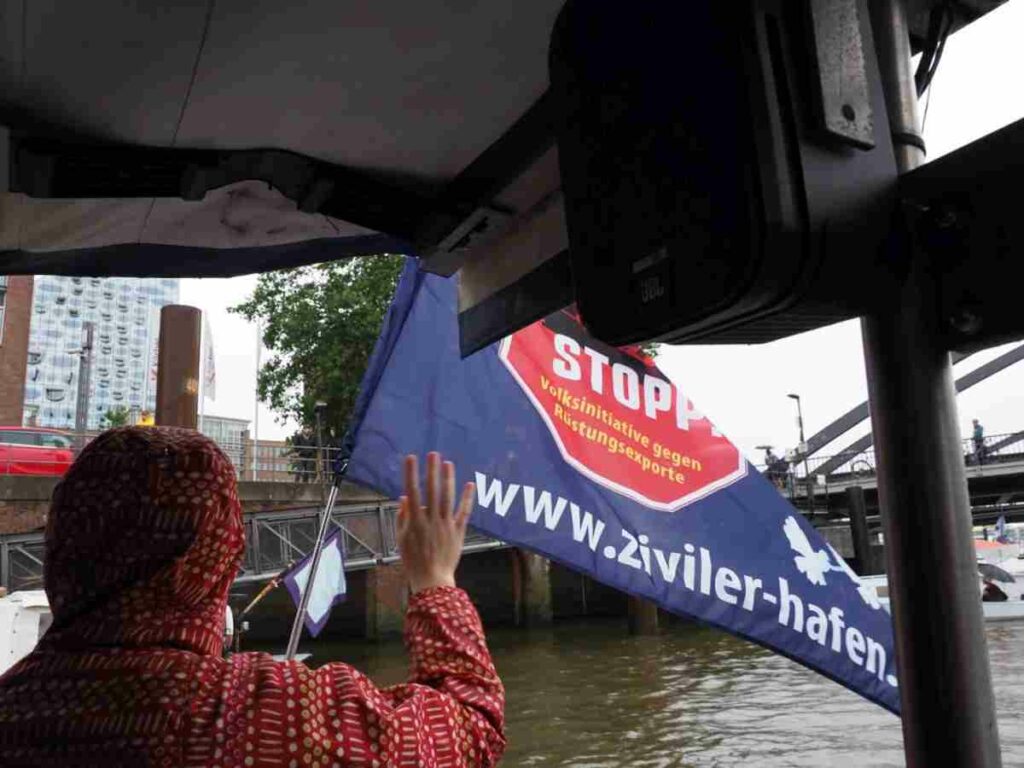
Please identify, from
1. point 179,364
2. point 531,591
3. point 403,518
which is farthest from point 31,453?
point 403,518

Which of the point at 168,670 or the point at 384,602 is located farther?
the point at 384,602

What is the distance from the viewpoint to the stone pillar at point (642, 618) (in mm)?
21297

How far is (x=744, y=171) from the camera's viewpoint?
1.03m

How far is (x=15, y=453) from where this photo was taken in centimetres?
1805

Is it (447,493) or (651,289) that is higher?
(651,289)

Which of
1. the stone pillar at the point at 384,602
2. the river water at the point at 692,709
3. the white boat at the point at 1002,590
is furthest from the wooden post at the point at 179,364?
the white boat at the point at 1002,590

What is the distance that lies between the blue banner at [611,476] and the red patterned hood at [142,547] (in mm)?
1822

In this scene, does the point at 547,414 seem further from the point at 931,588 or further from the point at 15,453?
the point at 15,453

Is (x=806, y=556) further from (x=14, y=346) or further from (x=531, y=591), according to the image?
(x=14, y=346)

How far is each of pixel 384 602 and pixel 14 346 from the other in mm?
18062

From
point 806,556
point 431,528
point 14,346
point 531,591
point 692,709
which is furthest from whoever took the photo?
point 14,346

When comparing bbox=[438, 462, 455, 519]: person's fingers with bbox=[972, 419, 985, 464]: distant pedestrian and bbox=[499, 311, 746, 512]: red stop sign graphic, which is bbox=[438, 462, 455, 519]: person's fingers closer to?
bbox=[499, 311, 746, 512]: red stop sign graphic

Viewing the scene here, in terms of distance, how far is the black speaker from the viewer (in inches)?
40.4

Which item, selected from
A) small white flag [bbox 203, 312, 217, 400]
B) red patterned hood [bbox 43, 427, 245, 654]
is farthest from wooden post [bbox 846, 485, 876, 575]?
red patterned hood [bbox 43, 427, 245, 654]
